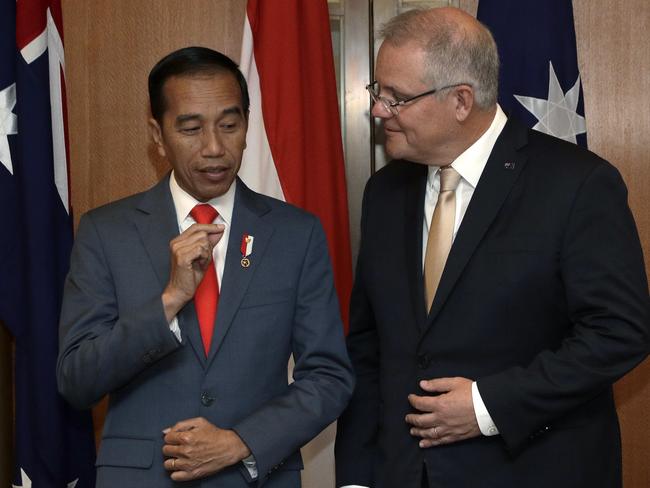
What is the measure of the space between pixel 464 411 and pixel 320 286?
498 millimetres

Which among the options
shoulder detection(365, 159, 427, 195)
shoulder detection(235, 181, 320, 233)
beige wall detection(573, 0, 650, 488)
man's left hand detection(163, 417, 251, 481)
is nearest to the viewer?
man's left hand detection(163, 417, 251, 481)

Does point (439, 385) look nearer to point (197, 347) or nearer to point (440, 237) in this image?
point (440, 237)

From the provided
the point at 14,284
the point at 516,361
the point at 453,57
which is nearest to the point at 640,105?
the point at 453,57

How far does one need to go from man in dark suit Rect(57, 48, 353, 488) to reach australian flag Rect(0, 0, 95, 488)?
0.72 m

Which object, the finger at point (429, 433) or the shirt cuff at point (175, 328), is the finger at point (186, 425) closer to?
the shirt cuff at point (175, 328)

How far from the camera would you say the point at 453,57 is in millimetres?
2279

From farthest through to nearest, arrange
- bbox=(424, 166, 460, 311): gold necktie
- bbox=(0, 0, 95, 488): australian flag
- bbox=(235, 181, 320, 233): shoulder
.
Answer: bbox=(0, 0, 95, 488): australian flag → bbox=(235, 181, 320, 233): shoulder → bbox=(424, 166, 460, 311): gold necktie

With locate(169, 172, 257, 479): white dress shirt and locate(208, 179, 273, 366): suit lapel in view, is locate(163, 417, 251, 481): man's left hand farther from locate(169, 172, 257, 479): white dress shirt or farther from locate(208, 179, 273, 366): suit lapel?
locate(169, 172, 257, 479): white dress shirt

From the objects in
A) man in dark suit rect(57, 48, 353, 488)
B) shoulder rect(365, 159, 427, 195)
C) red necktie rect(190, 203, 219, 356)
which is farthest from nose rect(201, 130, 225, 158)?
shoulder rect(365, 159, 427, 195)

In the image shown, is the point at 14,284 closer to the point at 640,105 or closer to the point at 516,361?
the point at 516,361

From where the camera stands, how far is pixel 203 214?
2346 millimetres

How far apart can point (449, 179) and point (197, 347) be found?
78 cm

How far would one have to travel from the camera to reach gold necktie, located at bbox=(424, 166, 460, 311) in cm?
227

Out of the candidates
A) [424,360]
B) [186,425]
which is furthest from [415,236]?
[186,425]
